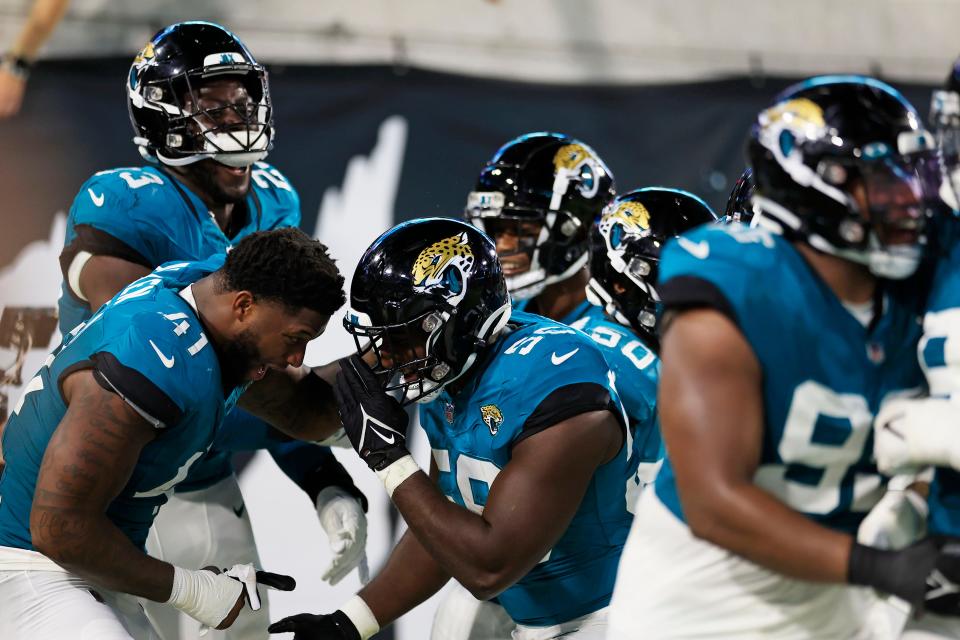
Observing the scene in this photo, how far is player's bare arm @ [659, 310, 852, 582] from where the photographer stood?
69.2 inches

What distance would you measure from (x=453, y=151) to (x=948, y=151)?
3.16m

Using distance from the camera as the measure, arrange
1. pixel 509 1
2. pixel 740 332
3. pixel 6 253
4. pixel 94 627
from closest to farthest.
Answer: pixel 740 332 → pixel 94 627 → pixel 6 253 → pixel 509 1

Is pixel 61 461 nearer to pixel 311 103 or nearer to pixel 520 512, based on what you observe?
pixel 520 512

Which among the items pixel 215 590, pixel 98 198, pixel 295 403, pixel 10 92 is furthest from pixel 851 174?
pixel 10 92

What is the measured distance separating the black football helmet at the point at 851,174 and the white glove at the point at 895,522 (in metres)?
0.36

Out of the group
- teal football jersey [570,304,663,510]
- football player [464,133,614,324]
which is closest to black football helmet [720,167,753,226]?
football player [464,133,614,324]

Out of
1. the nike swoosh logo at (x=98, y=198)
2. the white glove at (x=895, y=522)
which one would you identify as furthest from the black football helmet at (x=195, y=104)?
the white glove at (x=895, y=522)

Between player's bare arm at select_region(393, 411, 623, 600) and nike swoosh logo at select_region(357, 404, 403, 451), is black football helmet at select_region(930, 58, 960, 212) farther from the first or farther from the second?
nike swoosh logo at select_region(357, 404, 403, 451)

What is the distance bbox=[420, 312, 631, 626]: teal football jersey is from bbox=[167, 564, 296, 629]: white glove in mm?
515

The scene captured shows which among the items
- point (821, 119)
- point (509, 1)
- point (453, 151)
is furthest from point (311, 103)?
point (821, 119)

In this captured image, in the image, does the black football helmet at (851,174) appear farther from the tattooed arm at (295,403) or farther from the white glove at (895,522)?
the tattooed arm at (295,403)

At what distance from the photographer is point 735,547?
181 centimetres

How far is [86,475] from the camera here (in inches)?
98.5

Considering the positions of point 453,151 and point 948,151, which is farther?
point 453,151
